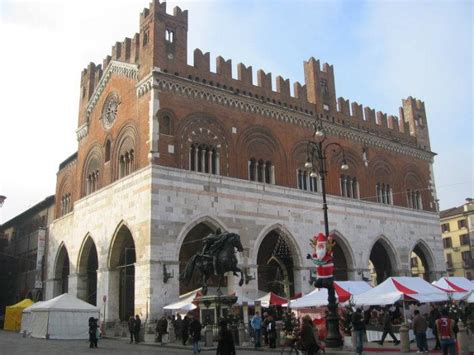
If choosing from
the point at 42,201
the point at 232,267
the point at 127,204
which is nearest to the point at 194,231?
the point at 127,204

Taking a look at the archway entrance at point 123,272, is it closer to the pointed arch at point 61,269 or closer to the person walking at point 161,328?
the person walking at point 161,328

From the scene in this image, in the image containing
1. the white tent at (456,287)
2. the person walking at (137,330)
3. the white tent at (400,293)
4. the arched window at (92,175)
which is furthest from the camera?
the arched window at (92,175)

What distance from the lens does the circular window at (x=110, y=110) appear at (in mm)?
26938

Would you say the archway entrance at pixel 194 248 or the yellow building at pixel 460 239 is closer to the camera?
the archway entrance at pixel 194 248

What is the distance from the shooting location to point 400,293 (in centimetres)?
1680

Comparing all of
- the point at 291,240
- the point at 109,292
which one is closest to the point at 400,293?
the point at 291,240

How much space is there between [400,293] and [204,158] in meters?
11.0

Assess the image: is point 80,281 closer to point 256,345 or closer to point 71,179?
point 71,179

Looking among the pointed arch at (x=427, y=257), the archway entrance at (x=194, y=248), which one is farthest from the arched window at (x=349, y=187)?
the archway entrance at (x=194, y=248)

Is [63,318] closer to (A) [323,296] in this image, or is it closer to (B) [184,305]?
(B) [184,305]

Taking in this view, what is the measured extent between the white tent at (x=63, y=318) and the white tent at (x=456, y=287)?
14.0 metres

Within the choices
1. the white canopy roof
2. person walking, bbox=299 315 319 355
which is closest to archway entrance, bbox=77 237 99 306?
the white canopy roof

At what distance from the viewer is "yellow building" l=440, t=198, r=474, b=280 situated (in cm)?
4672

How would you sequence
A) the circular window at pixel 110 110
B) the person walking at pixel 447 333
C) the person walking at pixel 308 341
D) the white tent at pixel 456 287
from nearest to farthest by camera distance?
the person walking at pixel 308 341
the person walking at pixel 447 333
the white tent at pixel 456 287
the circular window at pixel 110 110
